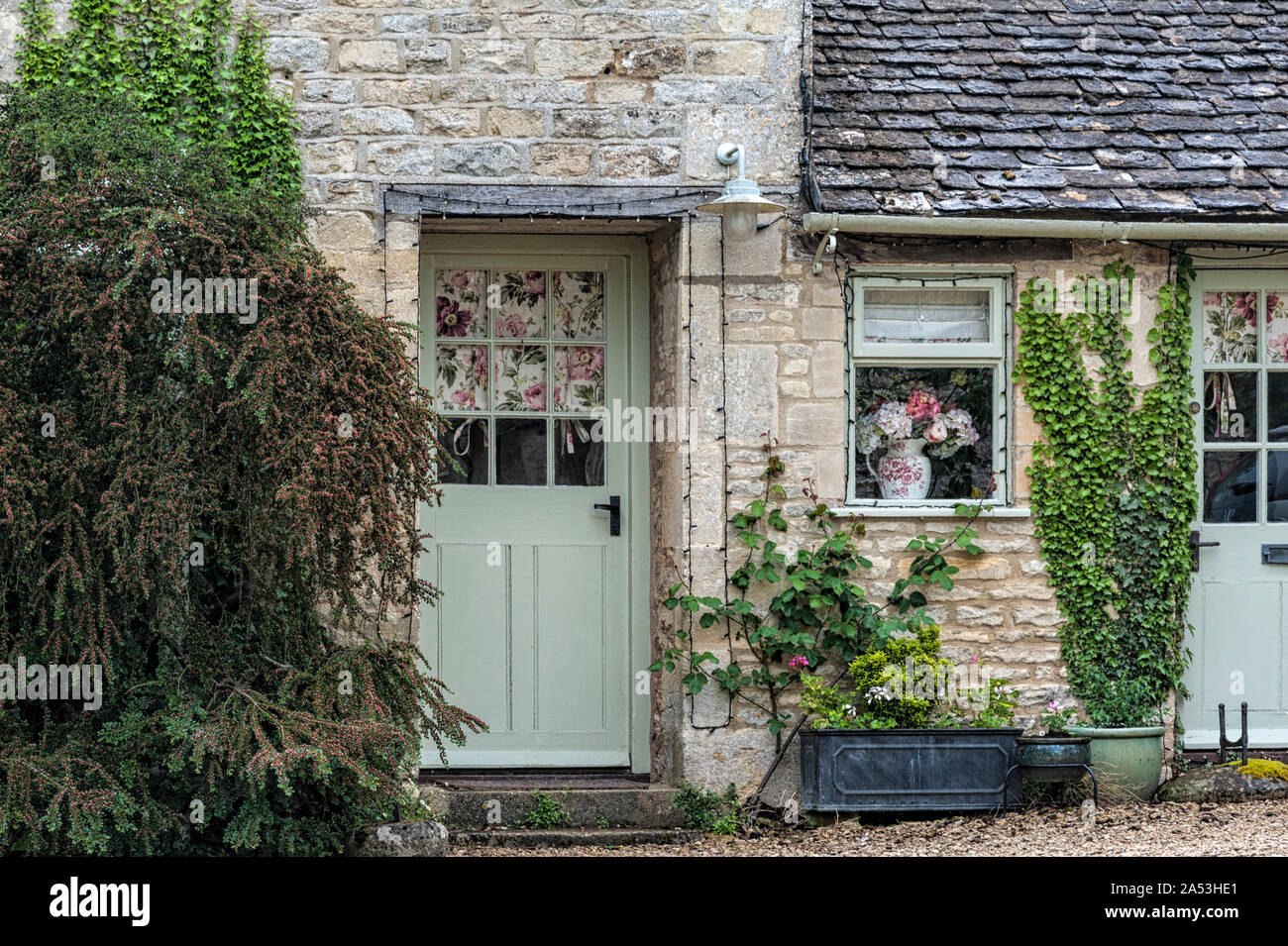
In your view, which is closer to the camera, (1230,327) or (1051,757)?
(1051,757)

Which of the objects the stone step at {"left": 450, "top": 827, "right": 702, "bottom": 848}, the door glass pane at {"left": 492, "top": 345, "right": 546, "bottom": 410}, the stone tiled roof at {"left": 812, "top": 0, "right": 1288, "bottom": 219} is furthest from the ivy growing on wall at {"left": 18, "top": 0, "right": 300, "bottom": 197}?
the stone step at {"left": 450, "top": 827, "right": 702, "bottom": 848}

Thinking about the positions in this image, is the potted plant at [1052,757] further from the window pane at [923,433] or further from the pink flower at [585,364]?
the pink flower at [585,364]

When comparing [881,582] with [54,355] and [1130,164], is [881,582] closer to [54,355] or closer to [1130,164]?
[1130,164]

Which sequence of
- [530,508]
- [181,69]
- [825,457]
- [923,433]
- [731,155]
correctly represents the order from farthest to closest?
[530,508]
[923,433]
[825,457]
[731,155]
[181,69]

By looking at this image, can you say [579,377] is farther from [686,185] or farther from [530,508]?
[686,185]

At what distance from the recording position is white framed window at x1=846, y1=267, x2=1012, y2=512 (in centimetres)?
712

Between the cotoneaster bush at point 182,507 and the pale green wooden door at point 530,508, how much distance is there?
1423 millimetres

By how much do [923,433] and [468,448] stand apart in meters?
2.24

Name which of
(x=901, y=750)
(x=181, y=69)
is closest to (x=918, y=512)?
(x=901, y=750)

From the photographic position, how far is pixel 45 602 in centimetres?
529

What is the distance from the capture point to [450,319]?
24.2 feet

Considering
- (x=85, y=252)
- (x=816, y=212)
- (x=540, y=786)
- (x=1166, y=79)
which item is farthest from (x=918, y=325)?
(x=85, y=252)

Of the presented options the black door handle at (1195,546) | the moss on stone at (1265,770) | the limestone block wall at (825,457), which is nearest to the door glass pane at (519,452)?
the limestone block wall at (825,457)

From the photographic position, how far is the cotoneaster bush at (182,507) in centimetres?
520
